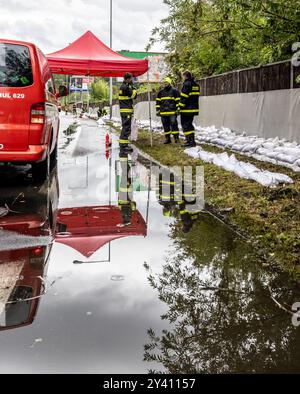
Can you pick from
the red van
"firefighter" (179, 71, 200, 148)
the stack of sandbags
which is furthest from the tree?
the red van

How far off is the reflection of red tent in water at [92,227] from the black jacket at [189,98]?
27.5 ft

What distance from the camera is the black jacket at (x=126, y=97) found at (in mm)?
14592

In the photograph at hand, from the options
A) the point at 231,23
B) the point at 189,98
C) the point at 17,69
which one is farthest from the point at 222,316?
the point at 189,98

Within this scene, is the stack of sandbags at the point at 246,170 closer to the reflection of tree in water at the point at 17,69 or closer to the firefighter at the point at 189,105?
the firefighter at the point at 189,105

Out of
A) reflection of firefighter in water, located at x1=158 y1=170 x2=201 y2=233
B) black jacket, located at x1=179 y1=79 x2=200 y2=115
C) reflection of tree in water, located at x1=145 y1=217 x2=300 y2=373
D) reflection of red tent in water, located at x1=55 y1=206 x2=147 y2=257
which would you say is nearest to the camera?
reflection of tree in water, located at x1=145 y1=217 x2=300 y2=373

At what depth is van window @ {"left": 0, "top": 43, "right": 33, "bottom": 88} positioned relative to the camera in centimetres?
774

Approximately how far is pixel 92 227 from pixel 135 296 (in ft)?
6.81

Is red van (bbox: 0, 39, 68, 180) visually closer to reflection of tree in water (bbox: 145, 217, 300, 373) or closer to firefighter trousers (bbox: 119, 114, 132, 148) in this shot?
reflection of tree in water (bbox: 145, 217, 300, 373)

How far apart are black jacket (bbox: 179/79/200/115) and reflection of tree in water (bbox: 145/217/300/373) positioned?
10081 millimetres

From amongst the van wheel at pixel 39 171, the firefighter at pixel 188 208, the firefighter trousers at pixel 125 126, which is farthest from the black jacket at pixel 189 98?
the van wheel at pixel 39 171

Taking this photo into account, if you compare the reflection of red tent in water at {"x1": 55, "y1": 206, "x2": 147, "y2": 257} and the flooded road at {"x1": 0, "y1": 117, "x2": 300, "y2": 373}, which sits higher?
the reflection of red tent in water at {"x1": 55, "y1": 206, "x2": 147, "y2": 257}

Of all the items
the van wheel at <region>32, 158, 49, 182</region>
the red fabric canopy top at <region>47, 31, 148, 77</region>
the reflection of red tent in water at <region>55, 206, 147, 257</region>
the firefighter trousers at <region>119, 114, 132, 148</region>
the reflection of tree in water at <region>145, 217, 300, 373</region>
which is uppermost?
the red fabric canopy top at <region>47, 31, 148, 77</region>

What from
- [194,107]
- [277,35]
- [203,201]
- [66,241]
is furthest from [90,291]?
[194,107]

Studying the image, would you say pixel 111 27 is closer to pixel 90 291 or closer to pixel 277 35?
pixel 277 35
